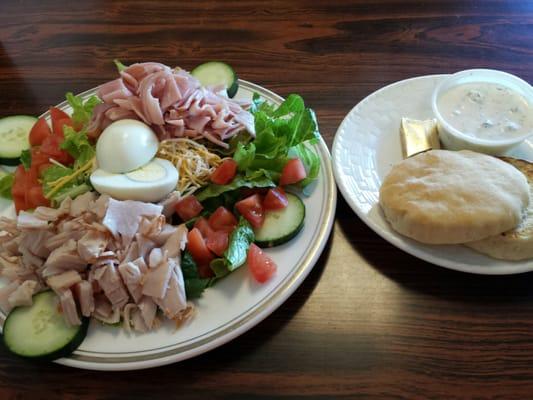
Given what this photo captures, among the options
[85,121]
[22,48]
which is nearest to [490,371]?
[85,121]

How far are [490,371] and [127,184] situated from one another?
1.58 meters

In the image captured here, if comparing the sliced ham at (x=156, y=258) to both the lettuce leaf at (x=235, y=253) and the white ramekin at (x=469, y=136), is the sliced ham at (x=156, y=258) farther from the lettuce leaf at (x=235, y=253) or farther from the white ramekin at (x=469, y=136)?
the white ramekin at (x=469, y=136)

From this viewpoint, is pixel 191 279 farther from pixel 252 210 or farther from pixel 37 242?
pixel 37 242

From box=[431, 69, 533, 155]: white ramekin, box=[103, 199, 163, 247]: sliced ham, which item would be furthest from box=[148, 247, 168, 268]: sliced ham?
box=[431, 69, 533, 155]: white ramekin

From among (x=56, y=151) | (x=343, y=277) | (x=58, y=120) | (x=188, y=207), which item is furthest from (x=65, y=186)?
(x=343, y=277)

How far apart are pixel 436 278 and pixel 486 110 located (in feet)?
3.00

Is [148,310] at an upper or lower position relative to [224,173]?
lower

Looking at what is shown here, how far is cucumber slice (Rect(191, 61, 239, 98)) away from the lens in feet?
8.53

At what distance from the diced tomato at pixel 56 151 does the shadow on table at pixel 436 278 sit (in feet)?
4.74

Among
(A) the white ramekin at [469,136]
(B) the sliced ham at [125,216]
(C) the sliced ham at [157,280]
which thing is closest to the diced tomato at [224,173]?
(B) the sliced ham at [125,216]

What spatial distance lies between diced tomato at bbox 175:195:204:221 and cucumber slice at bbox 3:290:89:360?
1.89ft

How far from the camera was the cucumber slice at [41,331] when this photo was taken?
1.65 metres

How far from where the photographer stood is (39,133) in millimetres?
2455

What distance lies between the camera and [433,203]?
1.80 m
